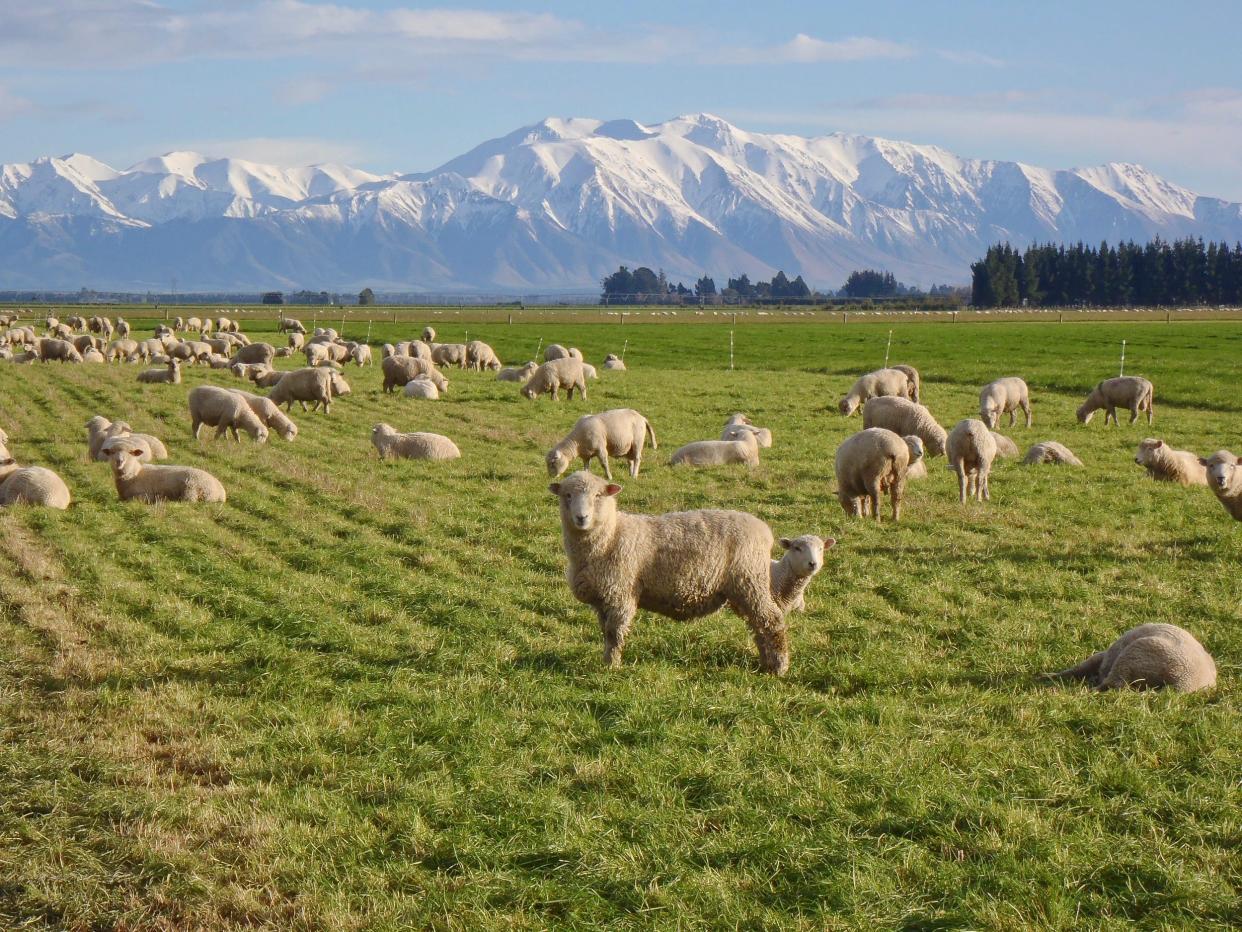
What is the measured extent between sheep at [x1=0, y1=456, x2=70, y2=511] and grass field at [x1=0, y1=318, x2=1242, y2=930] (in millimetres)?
928

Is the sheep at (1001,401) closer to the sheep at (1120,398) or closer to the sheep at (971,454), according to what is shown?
the sheep at (1120,398)

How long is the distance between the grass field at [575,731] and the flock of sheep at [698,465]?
48cm

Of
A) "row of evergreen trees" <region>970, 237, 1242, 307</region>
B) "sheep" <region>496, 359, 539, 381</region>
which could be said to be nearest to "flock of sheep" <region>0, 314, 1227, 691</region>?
"sheep" <region>496, 359, 539, 381</region>

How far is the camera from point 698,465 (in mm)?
21656

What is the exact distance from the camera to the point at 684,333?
266ft

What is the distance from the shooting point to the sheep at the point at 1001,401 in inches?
1096

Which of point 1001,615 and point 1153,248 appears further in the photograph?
point 1153,248

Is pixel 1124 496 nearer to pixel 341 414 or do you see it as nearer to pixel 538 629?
pixel 538 629

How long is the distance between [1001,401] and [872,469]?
14050mm

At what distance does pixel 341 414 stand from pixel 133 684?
22.0 metres

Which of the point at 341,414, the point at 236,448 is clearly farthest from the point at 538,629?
the point at 341,414

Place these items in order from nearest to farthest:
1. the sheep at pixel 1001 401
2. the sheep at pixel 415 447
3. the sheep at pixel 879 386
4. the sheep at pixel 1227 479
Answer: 1. the sheep at pixel 1227 479
2. the sheep at pixel 415 447
3. the sheep at pixel 1001 401
4. the sheep at pixel 879 386

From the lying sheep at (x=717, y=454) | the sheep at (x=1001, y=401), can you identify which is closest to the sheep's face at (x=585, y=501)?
the lying sheep at (x=717, y=454)

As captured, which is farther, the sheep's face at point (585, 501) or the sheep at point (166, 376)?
the sheep at point (166, 376)
